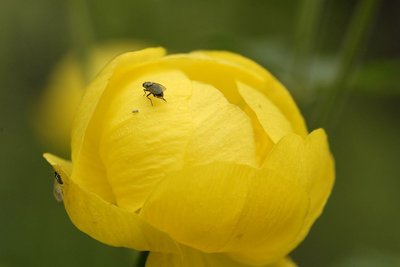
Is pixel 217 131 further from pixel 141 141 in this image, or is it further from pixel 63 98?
pixel 63 98

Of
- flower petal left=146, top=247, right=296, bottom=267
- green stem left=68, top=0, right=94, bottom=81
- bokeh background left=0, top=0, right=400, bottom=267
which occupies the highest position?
green stem left=68, top=0, right=94, bottom=81

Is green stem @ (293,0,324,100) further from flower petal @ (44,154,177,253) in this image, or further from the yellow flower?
flower petal @ (44,154,177,253)

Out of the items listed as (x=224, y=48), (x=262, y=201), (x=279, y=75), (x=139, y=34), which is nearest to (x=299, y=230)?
(x=262, y=201)

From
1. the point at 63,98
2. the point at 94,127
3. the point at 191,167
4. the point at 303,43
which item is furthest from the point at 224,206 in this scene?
the point at 63,98

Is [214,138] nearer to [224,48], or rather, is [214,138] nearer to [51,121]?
[224,48]

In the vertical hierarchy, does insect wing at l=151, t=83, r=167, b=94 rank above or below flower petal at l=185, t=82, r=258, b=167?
above

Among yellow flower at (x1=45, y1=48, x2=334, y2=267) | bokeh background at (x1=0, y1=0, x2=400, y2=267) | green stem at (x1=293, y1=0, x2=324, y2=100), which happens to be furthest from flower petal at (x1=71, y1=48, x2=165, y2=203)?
green stem at (x1=293, y1=0, x2=324, y2=100)
